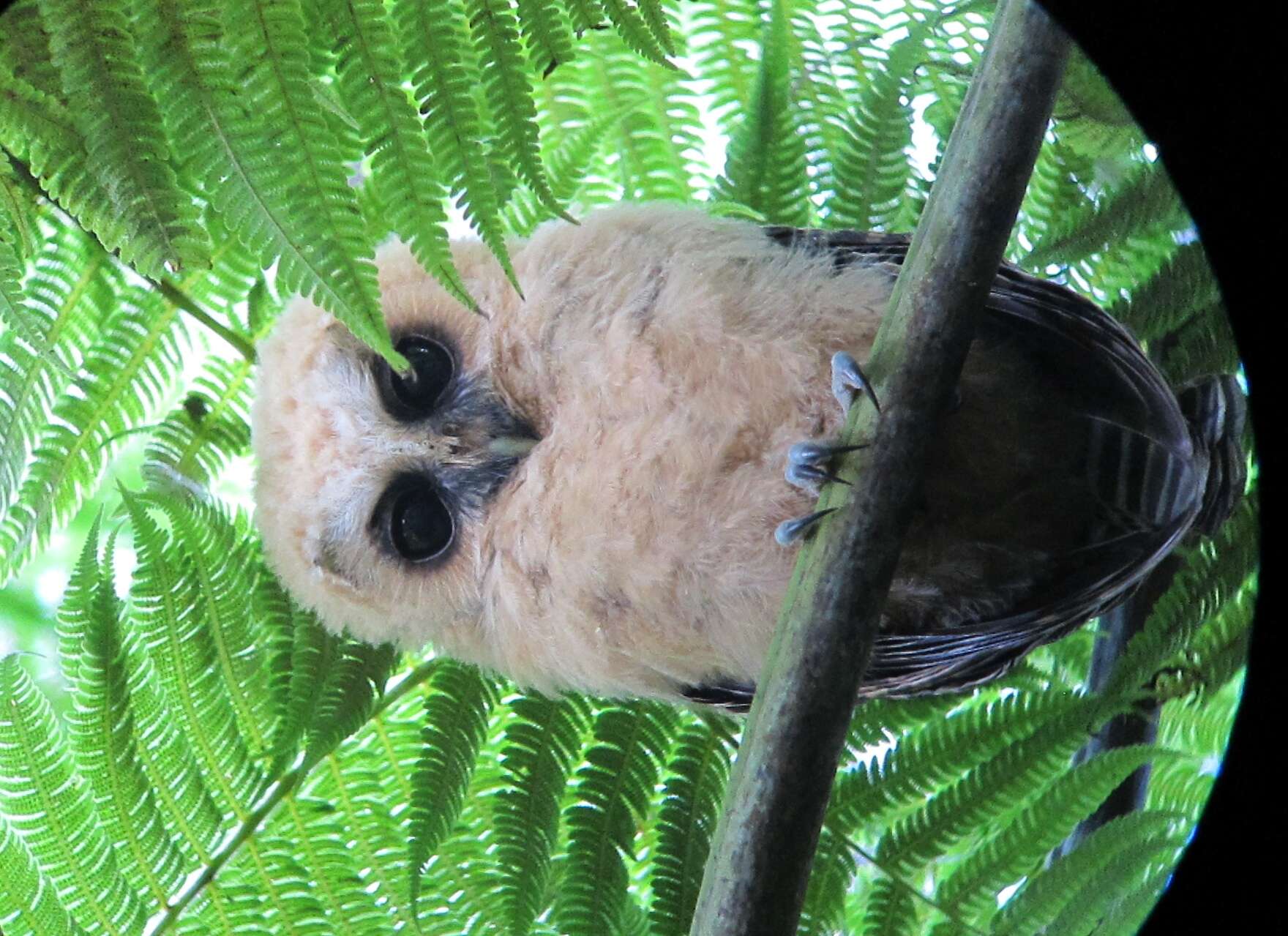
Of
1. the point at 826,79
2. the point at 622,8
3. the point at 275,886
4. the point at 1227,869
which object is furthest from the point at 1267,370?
the point at 275,886

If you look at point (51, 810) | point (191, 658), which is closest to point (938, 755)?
point (191, 658)

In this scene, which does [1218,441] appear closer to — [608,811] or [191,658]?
[608,811]

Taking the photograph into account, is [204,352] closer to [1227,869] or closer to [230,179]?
[230,179]

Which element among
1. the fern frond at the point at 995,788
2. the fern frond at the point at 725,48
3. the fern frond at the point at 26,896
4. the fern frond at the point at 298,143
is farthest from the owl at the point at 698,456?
the fern frond at the point at 26,896

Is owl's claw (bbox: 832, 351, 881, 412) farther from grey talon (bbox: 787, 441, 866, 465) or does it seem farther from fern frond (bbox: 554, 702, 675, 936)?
fern frond (bbox: 554, 702, 675, 936)

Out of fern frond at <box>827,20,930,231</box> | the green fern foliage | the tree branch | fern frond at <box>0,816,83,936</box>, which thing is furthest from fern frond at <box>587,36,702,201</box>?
fern frond at <box>0,816,83,936</box>

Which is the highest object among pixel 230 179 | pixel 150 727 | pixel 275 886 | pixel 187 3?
pixel 187 3

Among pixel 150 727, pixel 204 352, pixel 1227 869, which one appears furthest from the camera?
pixel 204 352
